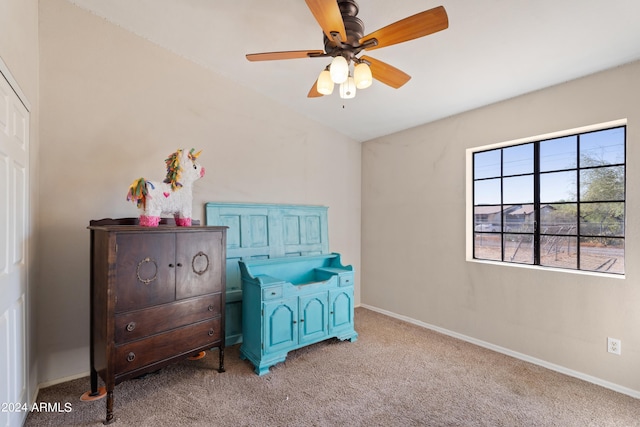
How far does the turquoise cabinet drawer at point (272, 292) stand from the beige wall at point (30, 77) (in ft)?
5.06

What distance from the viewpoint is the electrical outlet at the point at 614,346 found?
2188 mm

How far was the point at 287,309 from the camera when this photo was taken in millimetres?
2629

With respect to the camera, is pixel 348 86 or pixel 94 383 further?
pixel 94 383

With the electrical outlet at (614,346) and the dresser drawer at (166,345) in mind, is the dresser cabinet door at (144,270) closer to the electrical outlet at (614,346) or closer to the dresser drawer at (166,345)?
the dresser drawer at (166,345)

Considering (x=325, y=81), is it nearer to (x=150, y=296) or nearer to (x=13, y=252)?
(x=150, y=296)

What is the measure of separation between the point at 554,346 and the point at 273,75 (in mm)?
3445

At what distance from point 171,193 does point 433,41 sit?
2.20 meters

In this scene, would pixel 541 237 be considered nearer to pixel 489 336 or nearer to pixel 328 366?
pixel 489 336

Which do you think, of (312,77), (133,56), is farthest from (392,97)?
(133,56)

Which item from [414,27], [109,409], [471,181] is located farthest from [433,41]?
[109,409]

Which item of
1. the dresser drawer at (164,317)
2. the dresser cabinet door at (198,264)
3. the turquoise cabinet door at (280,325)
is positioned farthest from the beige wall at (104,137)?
the turquoise cabinet door at (280,325)

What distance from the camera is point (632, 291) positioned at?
214 cm

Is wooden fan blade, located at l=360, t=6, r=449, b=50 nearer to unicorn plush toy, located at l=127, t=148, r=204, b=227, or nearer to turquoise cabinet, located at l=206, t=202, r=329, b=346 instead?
unicorn plush toy, located at l=127, t=148, r=204, b=227

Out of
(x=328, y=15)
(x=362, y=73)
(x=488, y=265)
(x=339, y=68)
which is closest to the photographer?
(x=328, y=15)
